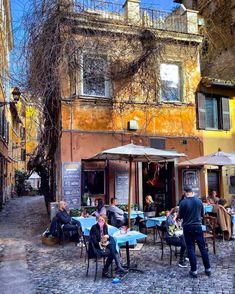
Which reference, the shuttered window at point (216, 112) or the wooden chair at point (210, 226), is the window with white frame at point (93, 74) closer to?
the shuttered window at point (216, 112)

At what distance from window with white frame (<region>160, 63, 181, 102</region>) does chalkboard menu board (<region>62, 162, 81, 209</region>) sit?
14.1 ft

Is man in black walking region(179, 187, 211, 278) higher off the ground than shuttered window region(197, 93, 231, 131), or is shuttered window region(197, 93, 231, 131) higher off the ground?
shuttered window region(197, 93, 231, 131)

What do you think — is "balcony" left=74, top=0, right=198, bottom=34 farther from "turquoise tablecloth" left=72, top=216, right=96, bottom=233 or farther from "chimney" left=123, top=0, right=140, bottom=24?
"turquoise tablecloth" left=72, top=216, right=96, bottom=233

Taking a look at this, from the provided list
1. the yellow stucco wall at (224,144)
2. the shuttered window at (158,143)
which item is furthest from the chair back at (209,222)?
the yellow stucco wall at (224,144)

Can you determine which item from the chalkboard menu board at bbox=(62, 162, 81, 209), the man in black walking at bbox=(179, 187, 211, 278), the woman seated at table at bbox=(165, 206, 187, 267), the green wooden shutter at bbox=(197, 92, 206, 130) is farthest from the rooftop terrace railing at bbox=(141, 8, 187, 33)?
the man in black walking at bbox=(179, 187, 211, 278)

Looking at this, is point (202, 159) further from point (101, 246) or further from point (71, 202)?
point (101, 246)

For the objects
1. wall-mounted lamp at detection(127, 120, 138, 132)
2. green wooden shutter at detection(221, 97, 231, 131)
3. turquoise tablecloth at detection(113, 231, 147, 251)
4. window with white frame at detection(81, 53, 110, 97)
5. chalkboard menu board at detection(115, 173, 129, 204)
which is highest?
window with white frame at detection(81, 53, 110, 97)

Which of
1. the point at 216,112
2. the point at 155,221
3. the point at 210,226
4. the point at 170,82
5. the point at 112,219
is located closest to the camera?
the point at 210,226

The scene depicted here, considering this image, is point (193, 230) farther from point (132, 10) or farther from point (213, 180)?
point (132, 10)

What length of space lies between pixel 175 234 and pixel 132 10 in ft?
28.7

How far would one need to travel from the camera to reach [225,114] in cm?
1444

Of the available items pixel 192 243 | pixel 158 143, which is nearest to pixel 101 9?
pixel 158 143

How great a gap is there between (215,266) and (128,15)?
30.5ft

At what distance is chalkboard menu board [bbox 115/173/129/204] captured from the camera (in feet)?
40.6
